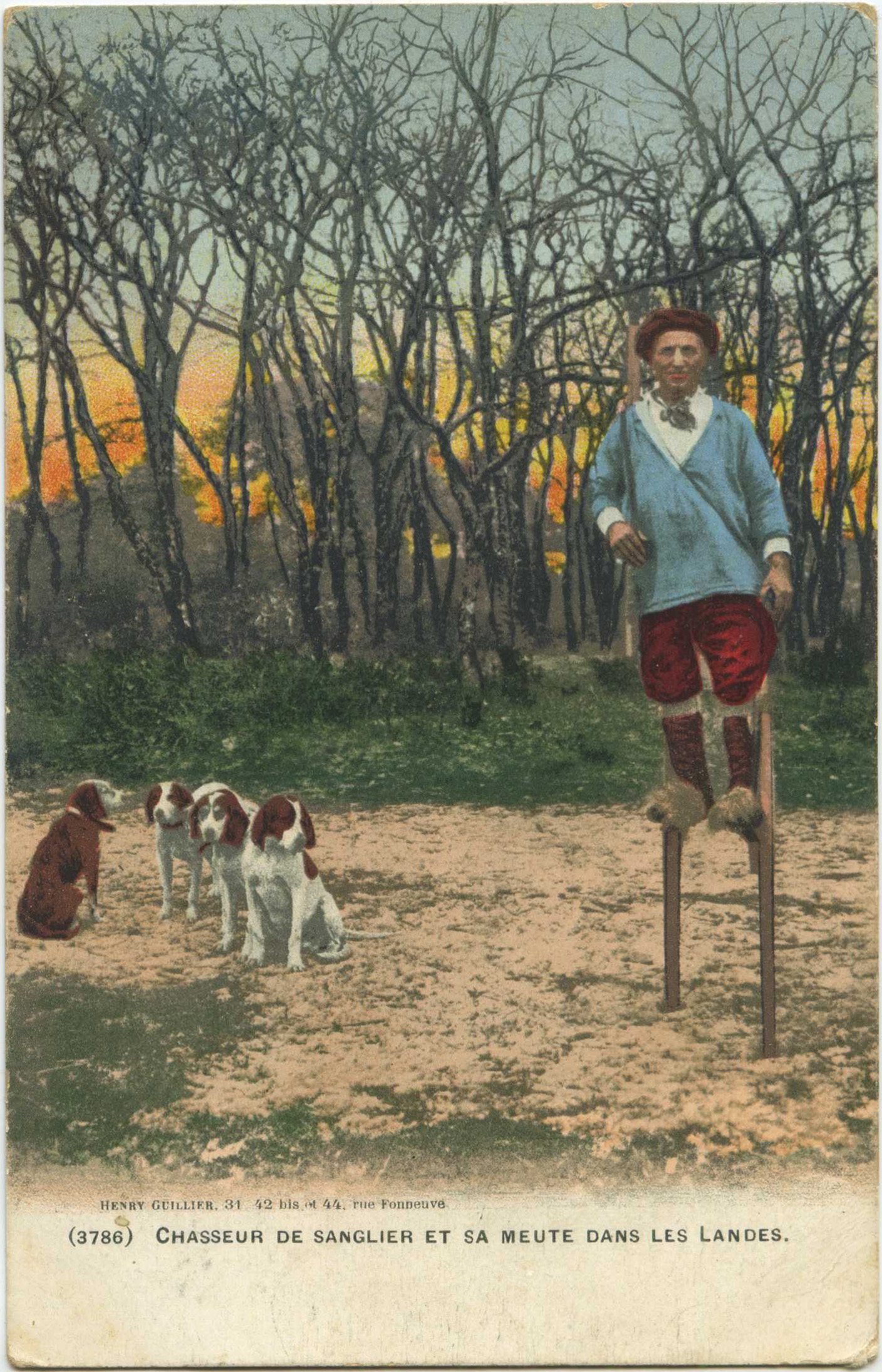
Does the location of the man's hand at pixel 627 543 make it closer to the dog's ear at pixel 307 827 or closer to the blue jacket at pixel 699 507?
the blue jacket at pixel 699 507

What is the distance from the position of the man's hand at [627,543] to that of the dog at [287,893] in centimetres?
160

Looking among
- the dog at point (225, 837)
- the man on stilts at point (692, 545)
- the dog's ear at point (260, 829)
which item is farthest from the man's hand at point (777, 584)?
the dog at point (225, 837)

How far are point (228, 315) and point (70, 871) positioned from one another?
8.08ft

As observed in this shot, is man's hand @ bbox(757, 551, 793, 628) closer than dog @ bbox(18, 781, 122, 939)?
Yes

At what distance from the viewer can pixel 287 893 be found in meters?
5.09

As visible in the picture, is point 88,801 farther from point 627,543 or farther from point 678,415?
point 678,415

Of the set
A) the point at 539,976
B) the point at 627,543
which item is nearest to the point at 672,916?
the point at 539,976

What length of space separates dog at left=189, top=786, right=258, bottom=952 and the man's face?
2.32m

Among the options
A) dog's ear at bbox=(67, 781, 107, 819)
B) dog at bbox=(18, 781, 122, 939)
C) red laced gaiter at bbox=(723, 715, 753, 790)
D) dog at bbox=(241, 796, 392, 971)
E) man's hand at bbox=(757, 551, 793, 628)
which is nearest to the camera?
red laced gaiter at bbox=(723, 715, 753, 790)

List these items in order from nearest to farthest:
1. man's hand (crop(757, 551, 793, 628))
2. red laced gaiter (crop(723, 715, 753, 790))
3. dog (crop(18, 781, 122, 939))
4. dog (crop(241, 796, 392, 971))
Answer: red laced gaiter (crop(723, 715, 753, 790))
man's hand (crop(757, 551, 793, 628))
dog (crop(241, 796, 392, 971))
dog (crop(18, 781, 122, 939))

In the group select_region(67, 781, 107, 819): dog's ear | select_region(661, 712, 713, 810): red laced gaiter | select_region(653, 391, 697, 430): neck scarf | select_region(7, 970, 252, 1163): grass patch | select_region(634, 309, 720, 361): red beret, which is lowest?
select_region(7, 970, 252, 1163): grass patch

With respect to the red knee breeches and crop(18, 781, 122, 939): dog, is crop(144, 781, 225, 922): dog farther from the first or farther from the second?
the red knee breeches

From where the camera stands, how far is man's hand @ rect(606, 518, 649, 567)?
15.6ft

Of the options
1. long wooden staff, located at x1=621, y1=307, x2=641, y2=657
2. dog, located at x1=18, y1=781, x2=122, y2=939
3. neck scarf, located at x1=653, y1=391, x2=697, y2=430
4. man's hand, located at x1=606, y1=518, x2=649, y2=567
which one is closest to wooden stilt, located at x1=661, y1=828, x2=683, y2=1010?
long wooden staff, located at x1=621, y1=307, x2=641, y2=657
